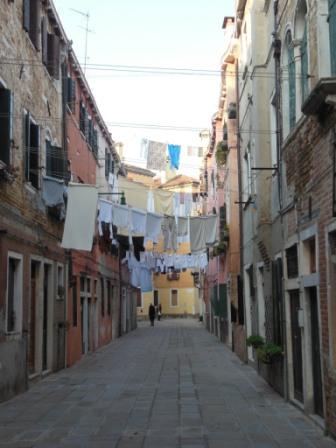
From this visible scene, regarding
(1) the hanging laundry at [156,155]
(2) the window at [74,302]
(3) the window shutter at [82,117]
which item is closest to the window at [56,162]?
(2) the window at [74,302]

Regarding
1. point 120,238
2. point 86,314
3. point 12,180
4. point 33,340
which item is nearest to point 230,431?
point 12,180

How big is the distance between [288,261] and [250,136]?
496cm

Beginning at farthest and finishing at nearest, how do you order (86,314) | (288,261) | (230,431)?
(86,314) → (288,261) → (230,431)

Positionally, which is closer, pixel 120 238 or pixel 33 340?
pixel 33 340

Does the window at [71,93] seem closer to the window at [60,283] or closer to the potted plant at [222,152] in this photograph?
the window at [60,283]

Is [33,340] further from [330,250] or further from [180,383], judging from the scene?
[330,250]

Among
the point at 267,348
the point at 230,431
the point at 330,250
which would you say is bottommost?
the point at 230,431

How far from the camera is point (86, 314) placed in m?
22.1

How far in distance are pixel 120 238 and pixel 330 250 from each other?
19299 millimetres

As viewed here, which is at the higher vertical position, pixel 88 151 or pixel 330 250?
pixel 88 151

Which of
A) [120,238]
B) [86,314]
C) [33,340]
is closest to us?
[33,340]

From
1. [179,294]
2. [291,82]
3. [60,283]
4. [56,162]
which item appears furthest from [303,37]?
[179,294]

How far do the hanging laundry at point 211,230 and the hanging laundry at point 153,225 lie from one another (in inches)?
110

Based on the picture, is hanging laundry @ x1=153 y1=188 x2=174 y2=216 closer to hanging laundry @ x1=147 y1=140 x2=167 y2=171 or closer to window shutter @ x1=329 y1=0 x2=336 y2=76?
hanging laundry @ x1=147 y1=140 x2=167 y2=171
